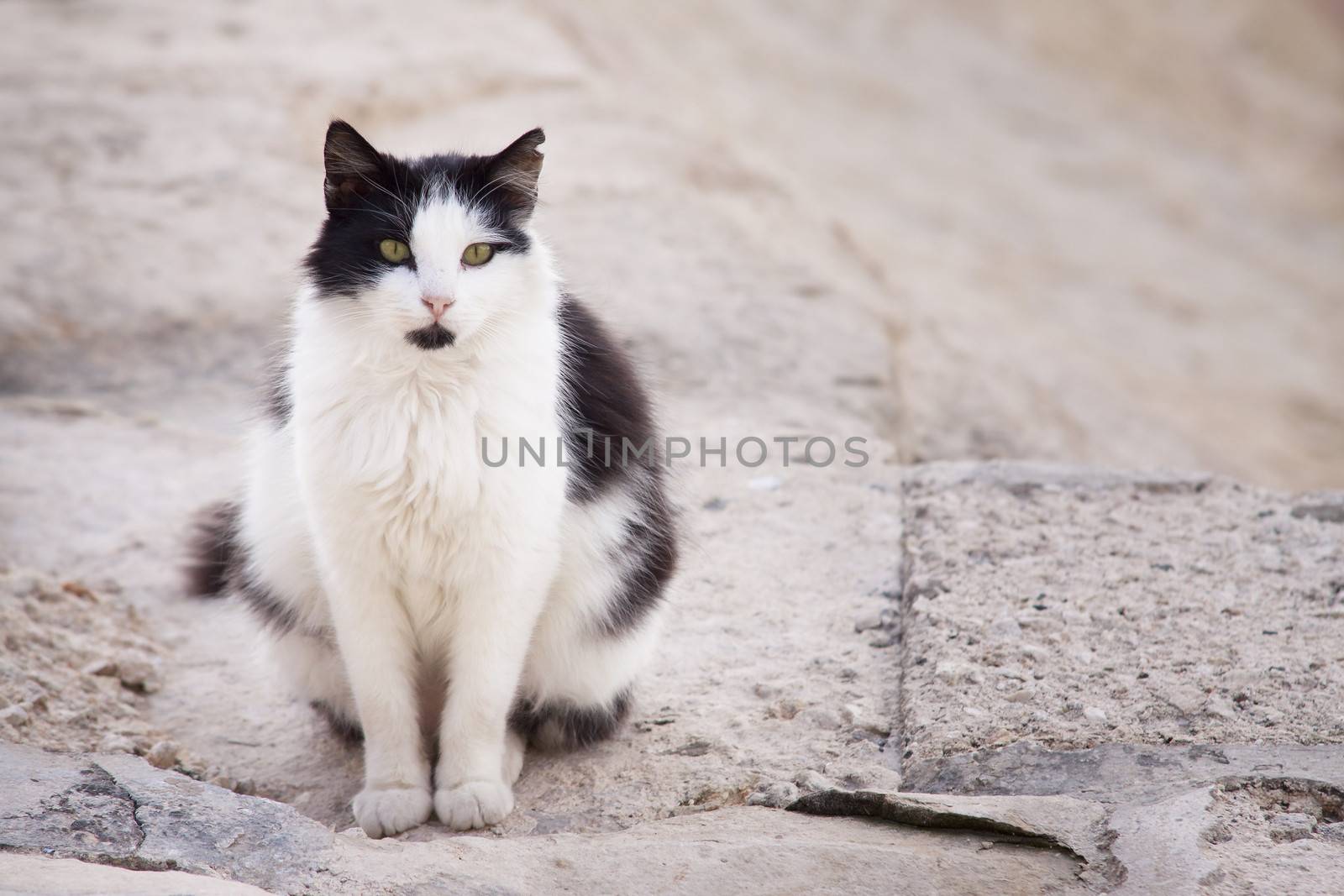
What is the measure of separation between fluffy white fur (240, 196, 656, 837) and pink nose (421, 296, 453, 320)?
0.01 meters

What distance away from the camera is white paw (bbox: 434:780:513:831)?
8.38ft

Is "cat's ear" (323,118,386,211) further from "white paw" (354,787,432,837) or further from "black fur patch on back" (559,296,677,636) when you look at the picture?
"white paw" (354,787,432,837)

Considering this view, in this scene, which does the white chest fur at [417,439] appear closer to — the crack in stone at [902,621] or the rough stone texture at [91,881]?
the rough stone texture at [91,881]

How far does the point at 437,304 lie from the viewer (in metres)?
2.28

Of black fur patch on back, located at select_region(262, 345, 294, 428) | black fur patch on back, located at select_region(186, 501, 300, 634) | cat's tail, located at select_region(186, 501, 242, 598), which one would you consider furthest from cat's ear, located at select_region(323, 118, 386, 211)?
cat's tail, located at select_region(186, 501, 242, 598)

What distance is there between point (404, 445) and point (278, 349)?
2.53 ft

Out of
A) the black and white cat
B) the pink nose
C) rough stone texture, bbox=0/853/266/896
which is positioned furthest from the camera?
the black and white cat

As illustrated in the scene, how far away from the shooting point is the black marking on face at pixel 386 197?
93.0 inches

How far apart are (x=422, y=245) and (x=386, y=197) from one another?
0.49 feet

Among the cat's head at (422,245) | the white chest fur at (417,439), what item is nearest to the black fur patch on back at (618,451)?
the white chest fur at (417,439)

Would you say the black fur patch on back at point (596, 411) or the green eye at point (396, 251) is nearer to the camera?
the green eye at point (396, 251)

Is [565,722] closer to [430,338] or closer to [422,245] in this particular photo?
[430,338]

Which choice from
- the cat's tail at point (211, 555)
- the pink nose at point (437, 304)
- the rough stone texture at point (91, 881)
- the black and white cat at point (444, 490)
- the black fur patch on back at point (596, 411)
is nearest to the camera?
the rough stone texture at point (91, 881)

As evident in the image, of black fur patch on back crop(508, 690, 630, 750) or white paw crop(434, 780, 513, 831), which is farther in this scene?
black fur patch on back crop(508, 690, 630, 750)
